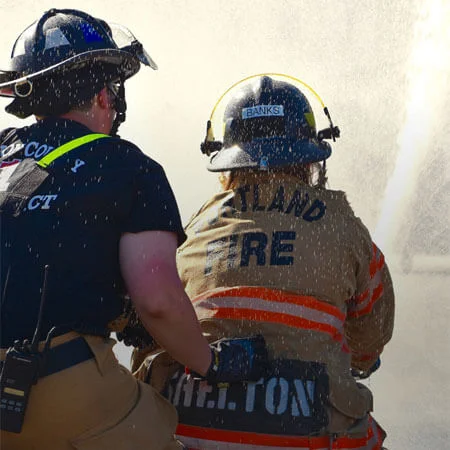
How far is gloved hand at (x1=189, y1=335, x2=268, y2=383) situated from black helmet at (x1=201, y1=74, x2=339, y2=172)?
725 mm

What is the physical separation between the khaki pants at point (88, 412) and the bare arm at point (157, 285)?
0.55ft

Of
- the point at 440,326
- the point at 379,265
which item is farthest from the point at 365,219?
the point at 379,265

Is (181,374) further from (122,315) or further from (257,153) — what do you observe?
(257,153)

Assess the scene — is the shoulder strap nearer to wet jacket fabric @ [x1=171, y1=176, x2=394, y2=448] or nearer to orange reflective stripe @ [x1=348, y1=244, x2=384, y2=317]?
wet jacket fabric @ [x1=171, y1=176, x2=394, y2=448]

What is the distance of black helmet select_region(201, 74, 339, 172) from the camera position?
12.0ft

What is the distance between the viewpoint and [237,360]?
311cm

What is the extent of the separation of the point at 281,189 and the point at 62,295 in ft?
3.74

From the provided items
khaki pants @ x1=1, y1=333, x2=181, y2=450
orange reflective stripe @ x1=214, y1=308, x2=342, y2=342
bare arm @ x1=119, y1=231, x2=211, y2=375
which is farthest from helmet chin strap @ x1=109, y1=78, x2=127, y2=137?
khaki pants @ x1=1, y1=333, x2=181, y2=450

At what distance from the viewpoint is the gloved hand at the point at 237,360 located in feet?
10.0

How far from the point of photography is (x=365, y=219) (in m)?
9.16

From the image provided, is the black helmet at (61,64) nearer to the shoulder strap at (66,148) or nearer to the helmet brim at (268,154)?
the shoulder strap at (66,148)

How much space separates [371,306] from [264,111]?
2.83 ft

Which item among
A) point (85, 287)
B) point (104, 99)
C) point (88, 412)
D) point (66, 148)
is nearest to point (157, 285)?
point (85, 287)

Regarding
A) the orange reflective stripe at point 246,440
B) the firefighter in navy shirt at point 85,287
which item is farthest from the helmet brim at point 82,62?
the orange reflective stripe at point 246,440
